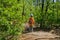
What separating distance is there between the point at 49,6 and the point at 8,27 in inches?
395

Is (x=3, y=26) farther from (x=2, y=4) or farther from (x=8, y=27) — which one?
(x=2, y=4)

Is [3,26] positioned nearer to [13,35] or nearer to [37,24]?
[13,35]

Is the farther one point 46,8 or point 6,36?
point 46,8

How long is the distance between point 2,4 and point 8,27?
1098 millimetres

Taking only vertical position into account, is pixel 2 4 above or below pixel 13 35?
above

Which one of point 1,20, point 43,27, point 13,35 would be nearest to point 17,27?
point 13,35

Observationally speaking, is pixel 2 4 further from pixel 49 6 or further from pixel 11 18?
pixel 49 6

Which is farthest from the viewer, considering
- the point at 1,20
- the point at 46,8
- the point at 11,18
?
the point at 46,8

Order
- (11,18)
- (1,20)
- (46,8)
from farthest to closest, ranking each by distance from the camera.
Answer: (46,8) < (11,18) < (1,20)

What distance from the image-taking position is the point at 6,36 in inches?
445

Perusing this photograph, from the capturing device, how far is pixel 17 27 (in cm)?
1179

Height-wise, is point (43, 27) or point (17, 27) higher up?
point (17, 27)

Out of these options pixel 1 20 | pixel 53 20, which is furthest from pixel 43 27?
pixel 1 20

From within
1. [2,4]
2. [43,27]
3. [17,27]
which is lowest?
[43,27]
